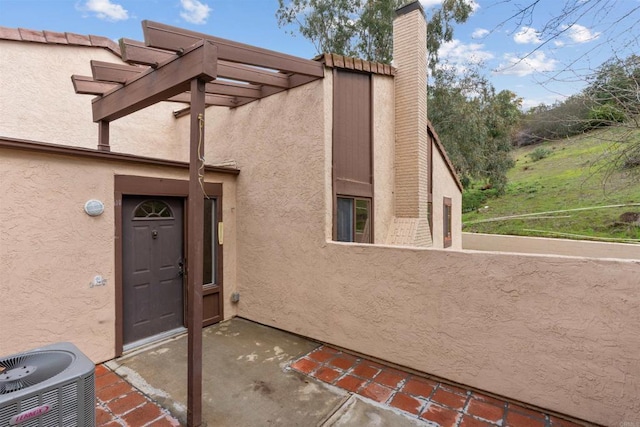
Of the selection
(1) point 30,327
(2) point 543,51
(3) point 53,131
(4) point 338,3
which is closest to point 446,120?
(4) point 338,3

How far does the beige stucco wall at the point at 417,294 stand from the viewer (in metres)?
3.00

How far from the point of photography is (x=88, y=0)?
7227 mm

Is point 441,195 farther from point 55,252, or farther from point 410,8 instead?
point 55,252

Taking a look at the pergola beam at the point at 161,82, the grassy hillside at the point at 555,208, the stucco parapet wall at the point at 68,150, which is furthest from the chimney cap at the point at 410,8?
the stucco parapet wall at the point at 68,150

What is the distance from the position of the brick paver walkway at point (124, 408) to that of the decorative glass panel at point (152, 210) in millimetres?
2290

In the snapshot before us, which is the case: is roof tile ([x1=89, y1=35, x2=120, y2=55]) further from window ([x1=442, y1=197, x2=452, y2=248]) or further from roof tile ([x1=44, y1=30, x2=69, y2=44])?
window ([x1=442, y1=197, x2=452, y2=248])

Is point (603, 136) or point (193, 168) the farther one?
point (603, 136)

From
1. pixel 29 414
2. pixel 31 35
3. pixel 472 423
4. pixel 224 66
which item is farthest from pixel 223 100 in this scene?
pixel 472 423

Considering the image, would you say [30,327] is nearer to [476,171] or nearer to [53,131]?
[53,131]

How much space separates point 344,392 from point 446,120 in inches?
575

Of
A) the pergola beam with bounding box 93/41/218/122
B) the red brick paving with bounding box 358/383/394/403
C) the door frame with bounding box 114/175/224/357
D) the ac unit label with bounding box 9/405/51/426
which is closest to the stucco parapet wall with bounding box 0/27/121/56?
the pergola beam with bounding box 93/41/218/122

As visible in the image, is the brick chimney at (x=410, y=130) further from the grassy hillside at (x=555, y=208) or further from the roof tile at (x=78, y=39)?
the roof tile at (x=78, y=39)

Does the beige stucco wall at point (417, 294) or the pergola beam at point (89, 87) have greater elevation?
the pergola beam at point (89, 87)

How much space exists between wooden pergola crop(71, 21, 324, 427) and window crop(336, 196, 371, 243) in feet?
7.57
